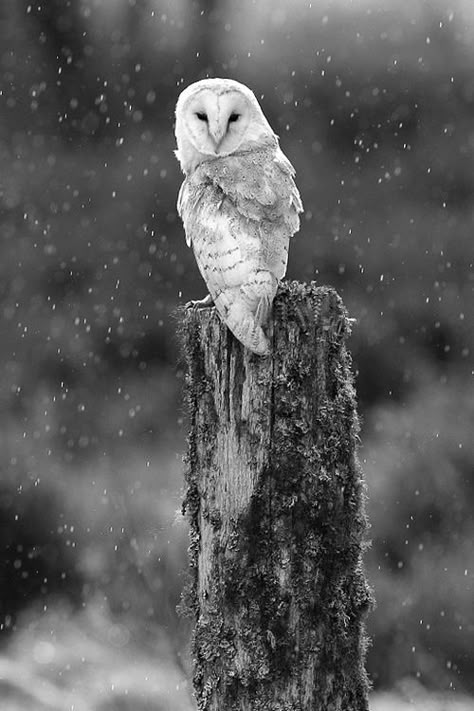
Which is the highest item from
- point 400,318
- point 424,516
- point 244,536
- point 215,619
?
point 400,318

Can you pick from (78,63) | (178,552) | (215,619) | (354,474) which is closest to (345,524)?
(354,474)

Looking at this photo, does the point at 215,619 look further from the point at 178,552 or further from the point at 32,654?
the point at 32,654

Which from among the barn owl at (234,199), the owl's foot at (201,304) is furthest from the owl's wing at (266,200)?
the owl's foot at (201,304)

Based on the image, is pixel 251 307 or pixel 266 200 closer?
pixel 251 307

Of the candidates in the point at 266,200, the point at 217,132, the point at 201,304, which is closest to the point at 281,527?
the point at 201,304

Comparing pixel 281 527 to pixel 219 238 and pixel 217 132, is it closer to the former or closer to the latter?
pixel 219 238

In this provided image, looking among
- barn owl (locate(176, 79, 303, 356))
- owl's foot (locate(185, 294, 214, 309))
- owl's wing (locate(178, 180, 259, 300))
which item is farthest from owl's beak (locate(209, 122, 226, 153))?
owl's foot (locate(185, 294, 214, 309))
